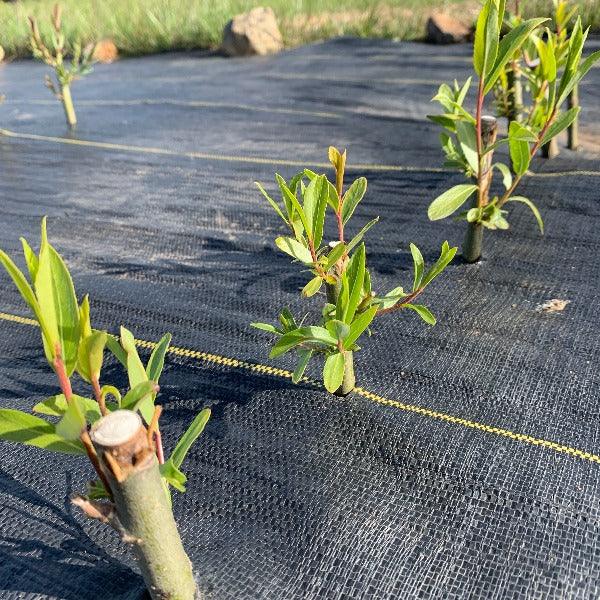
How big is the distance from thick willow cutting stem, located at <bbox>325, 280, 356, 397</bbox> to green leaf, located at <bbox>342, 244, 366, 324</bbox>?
0.32 ft

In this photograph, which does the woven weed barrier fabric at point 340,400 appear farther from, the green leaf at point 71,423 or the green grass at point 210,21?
the green grass at point 210,21

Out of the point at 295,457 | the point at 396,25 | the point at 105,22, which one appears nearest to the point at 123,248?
the point at 295,457

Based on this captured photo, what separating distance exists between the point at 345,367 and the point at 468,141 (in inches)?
30.3

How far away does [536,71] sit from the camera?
7.21ft

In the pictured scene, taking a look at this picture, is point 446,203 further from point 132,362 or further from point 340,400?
point 132,362

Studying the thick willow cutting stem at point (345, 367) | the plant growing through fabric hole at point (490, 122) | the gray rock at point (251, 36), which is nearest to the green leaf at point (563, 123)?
the plant growing through fabric hole at point (490, 122)

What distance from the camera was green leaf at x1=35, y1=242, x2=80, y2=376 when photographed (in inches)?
29.7

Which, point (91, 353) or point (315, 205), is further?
point (315, 205)

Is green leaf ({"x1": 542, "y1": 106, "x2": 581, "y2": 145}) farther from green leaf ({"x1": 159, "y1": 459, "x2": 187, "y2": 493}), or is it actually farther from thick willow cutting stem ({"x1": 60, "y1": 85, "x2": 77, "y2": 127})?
thick willow cutting stem ({"x1": 60, "y1": 85, "x2": 77, "y2": 127})

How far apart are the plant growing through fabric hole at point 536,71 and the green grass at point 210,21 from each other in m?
3.83

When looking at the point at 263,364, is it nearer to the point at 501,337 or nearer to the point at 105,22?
the point at 501,337

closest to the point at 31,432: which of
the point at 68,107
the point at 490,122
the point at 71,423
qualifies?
the point at 71,423

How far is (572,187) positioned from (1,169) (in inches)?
101

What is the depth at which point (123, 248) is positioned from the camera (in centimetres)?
223
